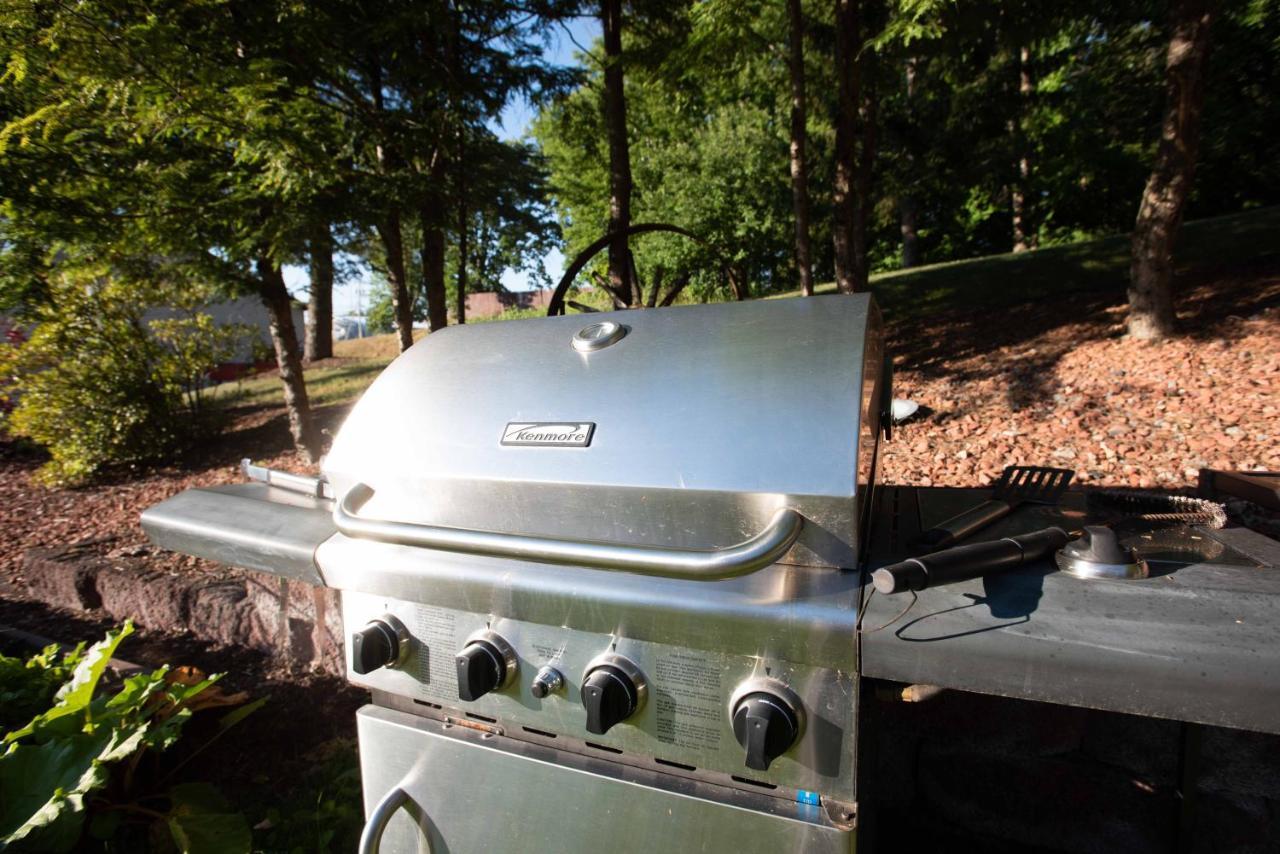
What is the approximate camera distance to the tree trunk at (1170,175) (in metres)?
3.93

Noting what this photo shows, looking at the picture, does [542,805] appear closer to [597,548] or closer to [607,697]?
[607,697]

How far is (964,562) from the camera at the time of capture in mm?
828

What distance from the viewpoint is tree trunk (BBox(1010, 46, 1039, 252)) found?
33.2ft

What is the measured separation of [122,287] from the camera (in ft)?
18.2

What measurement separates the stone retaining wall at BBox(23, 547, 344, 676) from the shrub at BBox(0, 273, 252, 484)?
9.18 ft

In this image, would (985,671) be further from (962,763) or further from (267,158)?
(267,158)

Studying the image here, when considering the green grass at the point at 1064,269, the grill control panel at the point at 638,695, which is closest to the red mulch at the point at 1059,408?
the green grass at the point at 1064,269

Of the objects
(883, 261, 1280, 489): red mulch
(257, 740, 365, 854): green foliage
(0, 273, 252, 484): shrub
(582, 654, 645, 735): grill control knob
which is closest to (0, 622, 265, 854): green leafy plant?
(257, 740, 365, 854): green foliage

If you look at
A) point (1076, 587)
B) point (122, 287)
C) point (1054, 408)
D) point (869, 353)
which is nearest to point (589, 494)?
point (869, 353)

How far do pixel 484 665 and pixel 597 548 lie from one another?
333 millimetres

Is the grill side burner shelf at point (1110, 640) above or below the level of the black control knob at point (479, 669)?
above

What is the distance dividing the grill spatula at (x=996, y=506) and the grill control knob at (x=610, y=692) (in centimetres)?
53

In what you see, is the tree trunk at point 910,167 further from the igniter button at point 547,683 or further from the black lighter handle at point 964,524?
the igniter button at point 547,683

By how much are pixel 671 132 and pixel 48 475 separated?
15.7m
